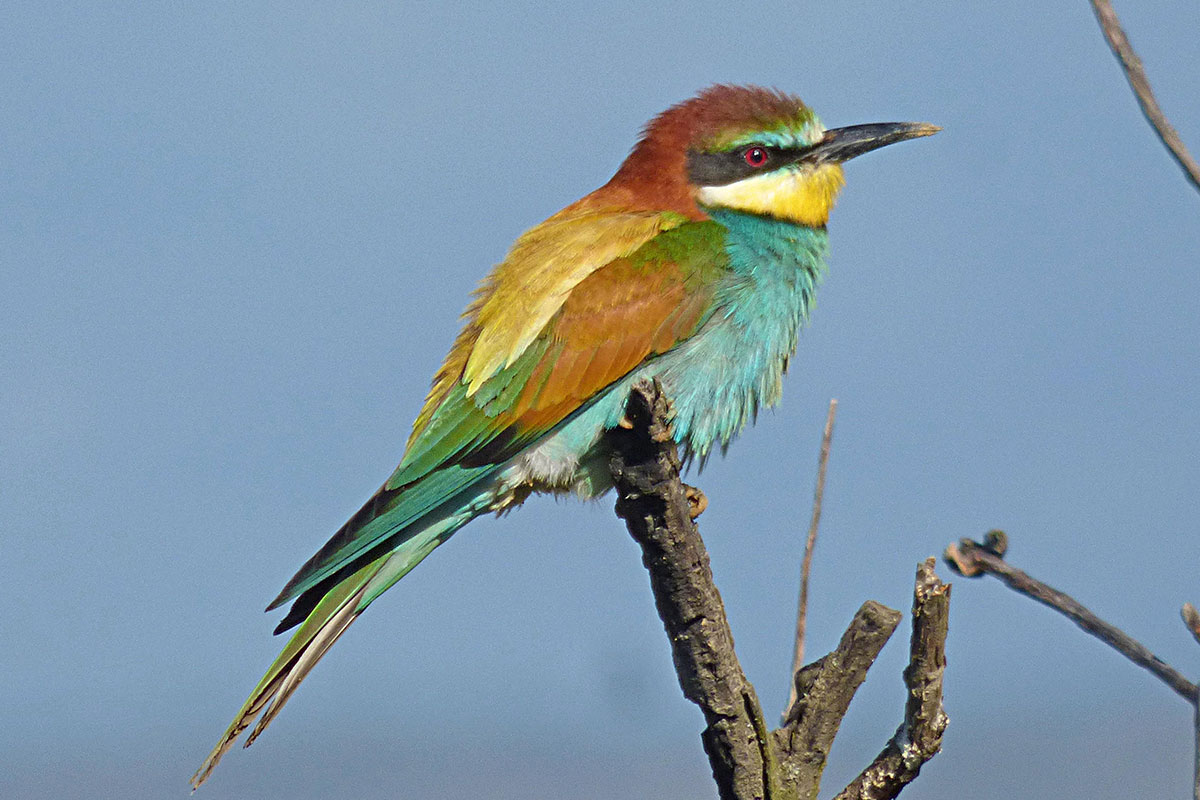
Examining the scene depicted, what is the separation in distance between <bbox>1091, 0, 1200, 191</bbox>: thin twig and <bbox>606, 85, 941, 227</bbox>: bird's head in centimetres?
250

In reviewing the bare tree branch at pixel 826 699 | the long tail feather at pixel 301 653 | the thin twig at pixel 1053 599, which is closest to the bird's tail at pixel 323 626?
the long tail feather at pixel 301 653

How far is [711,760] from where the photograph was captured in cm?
297

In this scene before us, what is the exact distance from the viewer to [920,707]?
2.68 m

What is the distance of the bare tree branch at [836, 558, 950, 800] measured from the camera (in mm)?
2627

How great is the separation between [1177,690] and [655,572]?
1.55m

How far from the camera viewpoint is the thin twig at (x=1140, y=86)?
1.47 metres

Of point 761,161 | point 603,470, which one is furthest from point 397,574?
point 761,161

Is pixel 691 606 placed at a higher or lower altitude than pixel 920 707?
higher

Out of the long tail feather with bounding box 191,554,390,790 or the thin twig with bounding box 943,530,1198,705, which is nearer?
the thin twig with bounding box 943,530,1198,705

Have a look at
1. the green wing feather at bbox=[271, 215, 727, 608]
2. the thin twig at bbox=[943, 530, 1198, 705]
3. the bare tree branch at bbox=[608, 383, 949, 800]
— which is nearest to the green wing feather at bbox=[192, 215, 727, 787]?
the green wing feather at bbox=[271, 215, 727, 608]

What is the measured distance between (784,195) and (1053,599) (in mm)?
2730

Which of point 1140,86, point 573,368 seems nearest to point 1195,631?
point 1140,86

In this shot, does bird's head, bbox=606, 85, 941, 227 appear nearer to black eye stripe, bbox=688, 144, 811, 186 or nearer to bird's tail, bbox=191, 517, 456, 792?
black eye stripe, bbox=688, 144, 811, 186

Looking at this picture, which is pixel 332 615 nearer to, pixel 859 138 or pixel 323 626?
pixel 323 626
